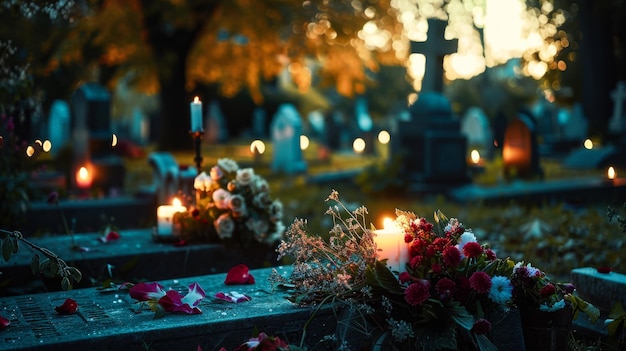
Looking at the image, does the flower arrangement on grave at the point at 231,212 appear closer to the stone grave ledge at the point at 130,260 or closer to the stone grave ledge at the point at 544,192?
the stone grave ledge at the point at 130,260

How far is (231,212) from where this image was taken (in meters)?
5.75

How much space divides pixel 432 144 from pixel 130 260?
7.38m

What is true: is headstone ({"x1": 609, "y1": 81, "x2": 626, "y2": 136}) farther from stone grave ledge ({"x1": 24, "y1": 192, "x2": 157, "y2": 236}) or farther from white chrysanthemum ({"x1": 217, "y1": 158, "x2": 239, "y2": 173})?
white chrysanthemum ({"x1": 217, "y1": 158, "x2": 239, "y2": 173})

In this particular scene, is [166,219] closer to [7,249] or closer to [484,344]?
[7,249]

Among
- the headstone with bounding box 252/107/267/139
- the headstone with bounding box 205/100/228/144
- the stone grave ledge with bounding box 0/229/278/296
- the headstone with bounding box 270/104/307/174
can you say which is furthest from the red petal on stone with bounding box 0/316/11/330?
the headstone with bounding box 252/107/267/139

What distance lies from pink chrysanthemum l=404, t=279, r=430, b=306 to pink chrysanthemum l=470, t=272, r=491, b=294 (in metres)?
0.21

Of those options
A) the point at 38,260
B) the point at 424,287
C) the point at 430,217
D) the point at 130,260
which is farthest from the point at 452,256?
the point at 430,217

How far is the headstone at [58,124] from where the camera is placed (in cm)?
2030

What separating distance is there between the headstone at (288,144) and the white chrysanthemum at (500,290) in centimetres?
1277

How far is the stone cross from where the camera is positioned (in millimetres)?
13359

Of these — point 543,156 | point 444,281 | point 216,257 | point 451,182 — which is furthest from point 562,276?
point 543,156

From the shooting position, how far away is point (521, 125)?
13.4m

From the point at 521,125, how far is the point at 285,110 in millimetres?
5531

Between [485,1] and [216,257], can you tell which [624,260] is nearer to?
[216,257]
